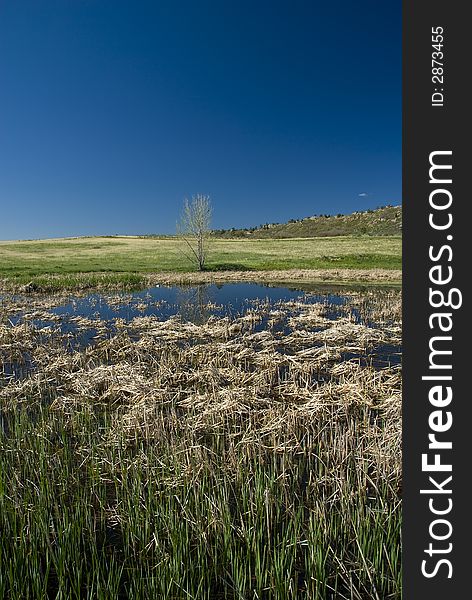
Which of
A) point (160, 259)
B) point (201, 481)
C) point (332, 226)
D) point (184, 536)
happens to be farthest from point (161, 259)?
point (332, 226)

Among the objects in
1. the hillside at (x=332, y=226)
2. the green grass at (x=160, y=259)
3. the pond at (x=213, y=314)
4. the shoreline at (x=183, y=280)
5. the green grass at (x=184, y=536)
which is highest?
the hillside at (x=332, y=226)

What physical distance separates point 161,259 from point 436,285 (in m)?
64.6

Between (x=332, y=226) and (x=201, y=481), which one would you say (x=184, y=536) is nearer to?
(x=201, y=481)

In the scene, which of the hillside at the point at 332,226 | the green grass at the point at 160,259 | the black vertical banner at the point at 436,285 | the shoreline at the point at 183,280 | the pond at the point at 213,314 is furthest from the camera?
the hillside at the point at 332,226

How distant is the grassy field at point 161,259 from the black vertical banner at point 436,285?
123ft

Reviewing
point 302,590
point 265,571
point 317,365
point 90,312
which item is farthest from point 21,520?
point 90,312

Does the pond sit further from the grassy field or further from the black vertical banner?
the grassy field

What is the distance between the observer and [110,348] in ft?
44.1

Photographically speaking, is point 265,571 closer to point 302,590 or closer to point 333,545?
point 302,590

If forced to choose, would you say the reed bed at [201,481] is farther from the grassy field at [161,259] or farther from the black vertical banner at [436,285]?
the grassy field at [161,259]

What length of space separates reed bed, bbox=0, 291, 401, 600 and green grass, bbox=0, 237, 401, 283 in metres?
30.9

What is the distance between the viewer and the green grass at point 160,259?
48875 millimetres

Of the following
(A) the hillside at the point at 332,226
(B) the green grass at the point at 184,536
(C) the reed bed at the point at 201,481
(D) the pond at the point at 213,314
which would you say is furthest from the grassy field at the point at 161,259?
(A) the hillside at the point at 332,226

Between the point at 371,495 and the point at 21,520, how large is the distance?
4502 millimetres
